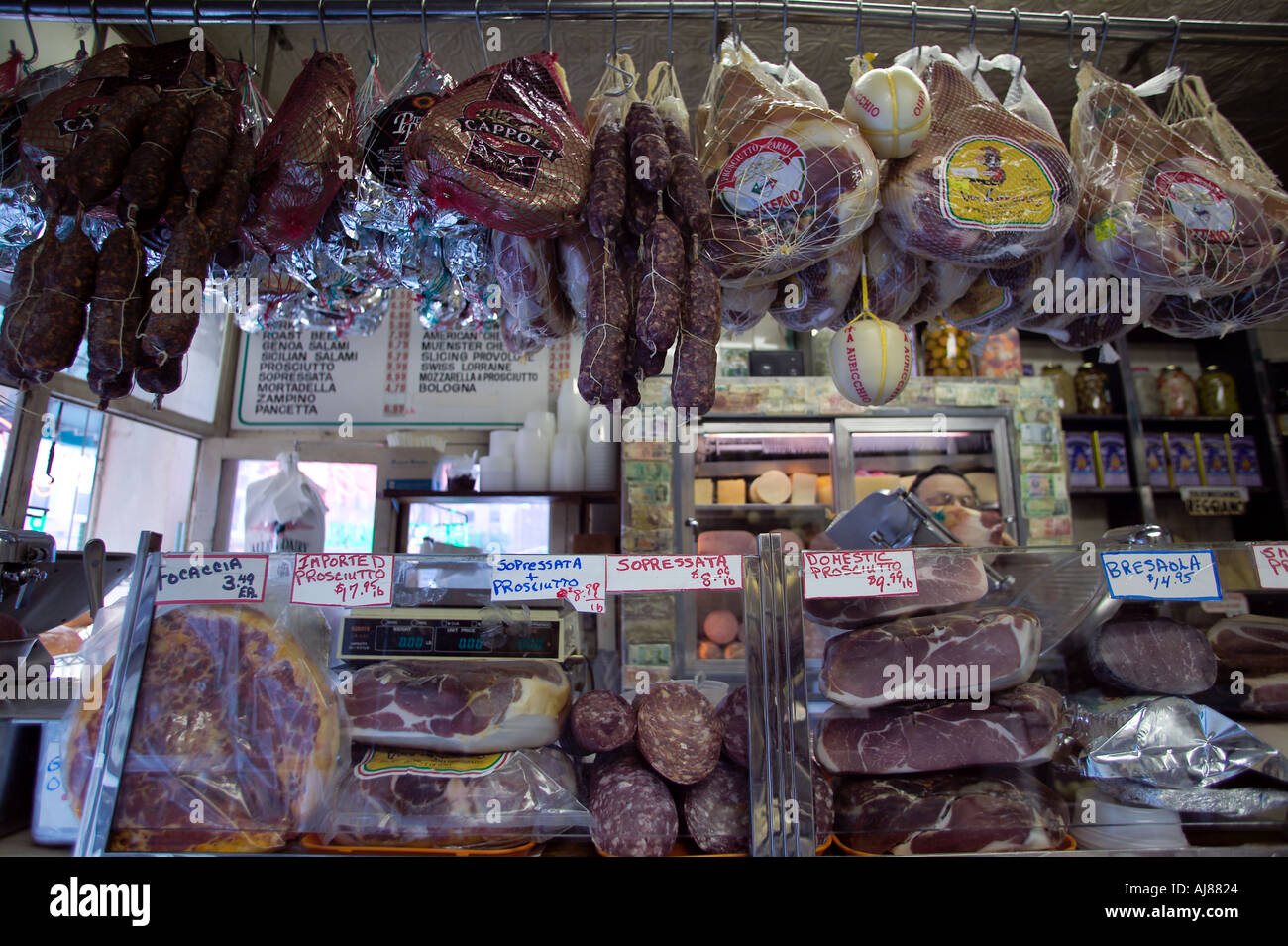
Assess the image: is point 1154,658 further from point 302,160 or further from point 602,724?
point 302,160

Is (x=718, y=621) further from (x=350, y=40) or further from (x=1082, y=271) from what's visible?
(x=350, y=40)

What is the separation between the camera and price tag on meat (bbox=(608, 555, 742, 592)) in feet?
4.59

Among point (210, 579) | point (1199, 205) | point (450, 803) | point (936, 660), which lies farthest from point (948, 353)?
point (210, 579)

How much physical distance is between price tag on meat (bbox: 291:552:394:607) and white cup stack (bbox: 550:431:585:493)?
115 inches

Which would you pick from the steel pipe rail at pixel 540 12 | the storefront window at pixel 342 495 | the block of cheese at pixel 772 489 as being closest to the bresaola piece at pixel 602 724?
the steel pipe rail at pixel 540 12

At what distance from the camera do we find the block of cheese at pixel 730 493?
4551 millimetres

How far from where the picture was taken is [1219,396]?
4949 millimetres

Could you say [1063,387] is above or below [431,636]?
above

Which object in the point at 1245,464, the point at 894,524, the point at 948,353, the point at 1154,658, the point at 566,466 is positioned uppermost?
the point at 948,353

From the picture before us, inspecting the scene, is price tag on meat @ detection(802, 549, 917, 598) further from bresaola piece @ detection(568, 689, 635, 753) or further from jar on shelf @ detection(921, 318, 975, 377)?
jar on shelf @ detection(921, 318, 975, 377)

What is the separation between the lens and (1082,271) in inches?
83.4

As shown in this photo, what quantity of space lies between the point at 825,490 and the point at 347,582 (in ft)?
12.0

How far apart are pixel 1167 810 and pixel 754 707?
0.87 m

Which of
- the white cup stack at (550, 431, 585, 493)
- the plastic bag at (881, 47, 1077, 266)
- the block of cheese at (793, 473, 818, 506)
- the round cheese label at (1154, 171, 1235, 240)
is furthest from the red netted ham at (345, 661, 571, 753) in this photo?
the block of cheese at (793, 473, 818, 506)
